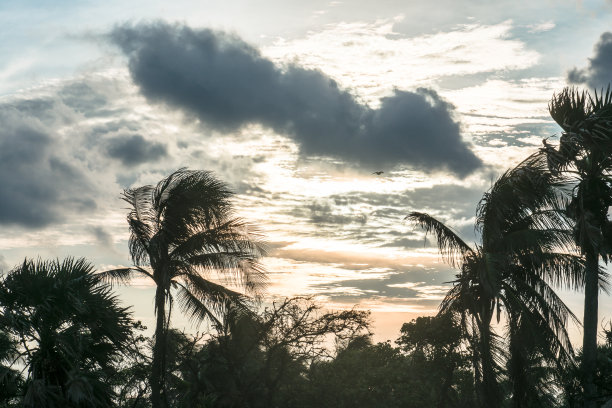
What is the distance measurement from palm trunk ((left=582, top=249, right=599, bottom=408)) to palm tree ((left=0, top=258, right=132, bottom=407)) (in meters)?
13.3

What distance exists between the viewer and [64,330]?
15.8 metres

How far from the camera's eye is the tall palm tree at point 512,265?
20.6m

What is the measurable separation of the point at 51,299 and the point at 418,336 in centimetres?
2673

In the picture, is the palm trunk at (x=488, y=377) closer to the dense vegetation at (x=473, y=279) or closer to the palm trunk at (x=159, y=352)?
the dense vegetation at (x=473, y=279)

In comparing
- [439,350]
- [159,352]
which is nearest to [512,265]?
[159,352]

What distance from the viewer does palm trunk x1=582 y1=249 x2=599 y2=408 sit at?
20094mm

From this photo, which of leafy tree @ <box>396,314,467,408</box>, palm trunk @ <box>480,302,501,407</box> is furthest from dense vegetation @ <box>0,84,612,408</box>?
leafy tree @ <box>396,314,467,408</box>

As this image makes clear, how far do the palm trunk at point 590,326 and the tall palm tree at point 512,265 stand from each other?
0.60 m

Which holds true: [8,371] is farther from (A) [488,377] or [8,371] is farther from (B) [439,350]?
(B) [439,350]

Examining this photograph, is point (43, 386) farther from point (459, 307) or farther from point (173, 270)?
point (459, 307)

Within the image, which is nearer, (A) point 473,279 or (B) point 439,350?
(A) point 473,279

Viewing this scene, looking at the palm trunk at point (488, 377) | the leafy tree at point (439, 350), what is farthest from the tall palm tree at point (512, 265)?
the leafy tree at point (439, 350)

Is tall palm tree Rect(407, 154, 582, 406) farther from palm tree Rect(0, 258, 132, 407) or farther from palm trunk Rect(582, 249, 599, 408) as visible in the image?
palm tree Rect(0, 258, 132, 407)

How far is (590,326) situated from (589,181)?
4392mm
